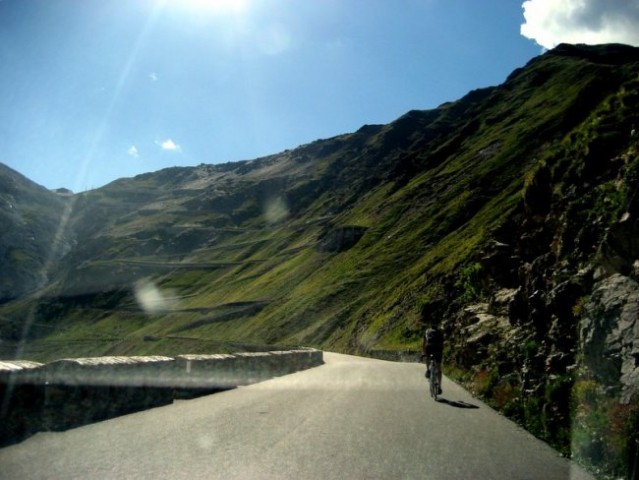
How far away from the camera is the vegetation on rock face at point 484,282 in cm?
1056

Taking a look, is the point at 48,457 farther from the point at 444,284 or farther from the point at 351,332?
the point at 351,332

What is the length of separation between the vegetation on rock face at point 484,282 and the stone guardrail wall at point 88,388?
824cm

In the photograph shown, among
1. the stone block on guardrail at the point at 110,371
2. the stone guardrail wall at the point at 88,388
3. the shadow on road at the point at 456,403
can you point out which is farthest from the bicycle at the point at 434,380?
the stone block on guardrail at the point at 110,371

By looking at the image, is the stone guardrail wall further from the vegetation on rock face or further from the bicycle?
the vegetation on rock face

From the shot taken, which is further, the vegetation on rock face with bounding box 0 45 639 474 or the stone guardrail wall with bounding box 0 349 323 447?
the vegetation on rock face with bounding box 0 45 639 474

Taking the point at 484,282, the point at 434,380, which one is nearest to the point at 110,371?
the point at 434,380

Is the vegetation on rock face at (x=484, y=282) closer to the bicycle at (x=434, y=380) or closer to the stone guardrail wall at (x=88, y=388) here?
the bicycle at (x=434, y=380)

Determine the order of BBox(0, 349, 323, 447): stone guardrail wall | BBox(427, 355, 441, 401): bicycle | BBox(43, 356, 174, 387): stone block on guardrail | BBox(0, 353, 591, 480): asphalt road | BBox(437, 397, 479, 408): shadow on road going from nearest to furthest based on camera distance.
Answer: BBox(0, 353, 591, 480): asphalt road → BBox(0, 349, 323, 447): stone guardrail wall → BBox(43, 356, 174, 387): stone block on guardrail → BBox(437, 397, 479, 408): shadow on road → BBox(427, 355, 441, 401): bicycle

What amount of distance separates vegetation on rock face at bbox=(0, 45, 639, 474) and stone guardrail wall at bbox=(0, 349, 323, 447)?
8.24 metres

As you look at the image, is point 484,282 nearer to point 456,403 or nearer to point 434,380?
point 434,380

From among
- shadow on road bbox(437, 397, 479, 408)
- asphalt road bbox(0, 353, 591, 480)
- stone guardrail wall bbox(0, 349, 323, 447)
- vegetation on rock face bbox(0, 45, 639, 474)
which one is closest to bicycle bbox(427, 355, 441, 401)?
shadow on road bbox(437, 397, 479, 408)

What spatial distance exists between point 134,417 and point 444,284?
52.9 meters

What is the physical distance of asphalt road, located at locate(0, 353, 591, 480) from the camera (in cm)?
761

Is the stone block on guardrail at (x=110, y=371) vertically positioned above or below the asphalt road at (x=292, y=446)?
above
